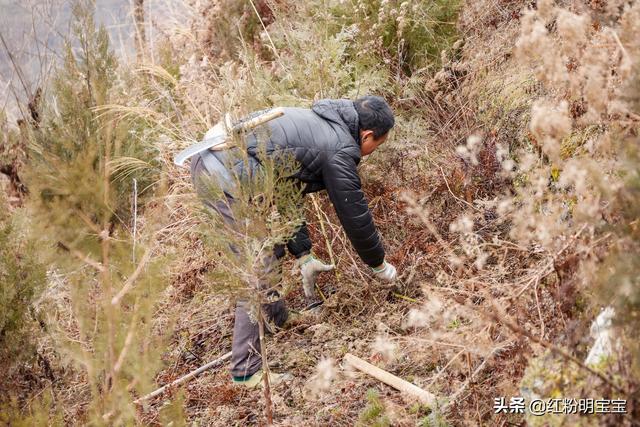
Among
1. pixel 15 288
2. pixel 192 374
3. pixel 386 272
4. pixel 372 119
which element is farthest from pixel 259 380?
pixel 372 119

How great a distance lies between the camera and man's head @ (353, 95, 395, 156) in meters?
3.46

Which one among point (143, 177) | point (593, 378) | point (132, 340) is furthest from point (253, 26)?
point (593, 378)

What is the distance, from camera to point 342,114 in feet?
11.5

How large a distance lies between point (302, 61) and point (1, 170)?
293 cm

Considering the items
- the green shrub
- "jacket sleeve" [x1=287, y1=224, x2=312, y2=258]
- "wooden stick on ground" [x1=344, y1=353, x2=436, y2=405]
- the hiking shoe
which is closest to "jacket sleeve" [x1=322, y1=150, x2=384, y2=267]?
"jacket sleeve" [x1=287, y1=224, x2=312, y2=258]

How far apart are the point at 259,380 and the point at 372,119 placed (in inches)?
66.8

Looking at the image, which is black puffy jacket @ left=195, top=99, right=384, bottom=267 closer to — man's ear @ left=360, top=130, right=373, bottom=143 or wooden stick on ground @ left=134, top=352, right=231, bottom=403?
man's ear @ left=360, top=130, right=373, bottom=143

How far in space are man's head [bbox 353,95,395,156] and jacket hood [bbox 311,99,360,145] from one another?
30mm

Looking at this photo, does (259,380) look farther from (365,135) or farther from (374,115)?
(374,115)

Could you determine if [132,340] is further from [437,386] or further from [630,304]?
[630,304]

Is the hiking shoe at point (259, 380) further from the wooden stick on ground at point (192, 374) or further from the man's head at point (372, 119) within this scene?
the man's head at point (372, 119)

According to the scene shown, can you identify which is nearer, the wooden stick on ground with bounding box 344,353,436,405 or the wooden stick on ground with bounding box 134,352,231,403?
the wooden stick on ground with bounding box 344,353,436,405

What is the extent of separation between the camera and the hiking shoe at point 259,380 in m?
3.60

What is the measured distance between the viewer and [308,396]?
335 cm
